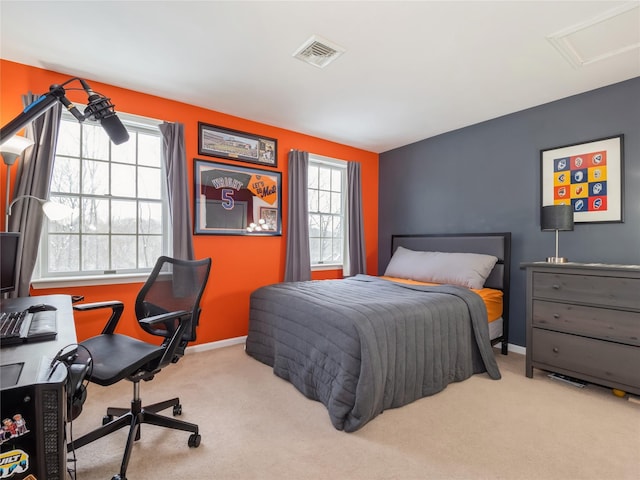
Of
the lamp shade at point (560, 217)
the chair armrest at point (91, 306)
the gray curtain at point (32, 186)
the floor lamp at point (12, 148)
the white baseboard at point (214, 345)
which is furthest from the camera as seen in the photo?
the white baseboard at point (214, 345)

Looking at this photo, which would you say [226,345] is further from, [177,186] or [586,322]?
[586,322]

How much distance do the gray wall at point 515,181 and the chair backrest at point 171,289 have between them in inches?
121

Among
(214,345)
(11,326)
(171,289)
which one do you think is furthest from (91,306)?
(214,345)

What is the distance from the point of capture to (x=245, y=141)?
3.65m

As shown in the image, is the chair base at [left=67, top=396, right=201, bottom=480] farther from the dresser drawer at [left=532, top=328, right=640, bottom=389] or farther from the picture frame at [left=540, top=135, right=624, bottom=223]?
the picture frame at [left=540, top=135, right=624, bottom=223]

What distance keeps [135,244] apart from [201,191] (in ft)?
2.66

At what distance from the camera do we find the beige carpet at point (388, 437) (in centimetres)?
161

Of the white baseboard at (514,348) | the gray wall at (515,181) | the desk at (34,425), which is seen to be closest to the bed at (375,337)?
the white baseboard at (514,348)

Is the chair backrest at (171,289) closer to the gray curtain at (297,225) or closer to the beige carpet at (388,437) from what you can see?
the beige carpet at (388,437)

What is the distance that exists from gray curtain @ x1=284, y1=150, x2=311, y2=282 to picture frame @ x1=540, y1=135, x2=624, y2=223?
8.32 ft

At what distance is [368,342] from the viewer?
1.99 m

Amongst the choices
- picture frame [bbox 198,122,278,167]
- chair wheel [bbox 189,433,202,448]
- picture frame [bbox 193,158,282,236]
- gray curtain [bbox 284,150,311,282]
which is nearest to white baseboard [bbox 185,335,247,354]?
gray curtain [bbox 284,150,311,282]

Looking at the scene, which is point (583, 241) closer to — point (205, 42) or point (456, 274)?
point (456, 274)

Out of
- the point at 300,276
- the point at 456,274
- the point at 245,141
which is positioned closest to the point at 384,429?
the point at 456,274
